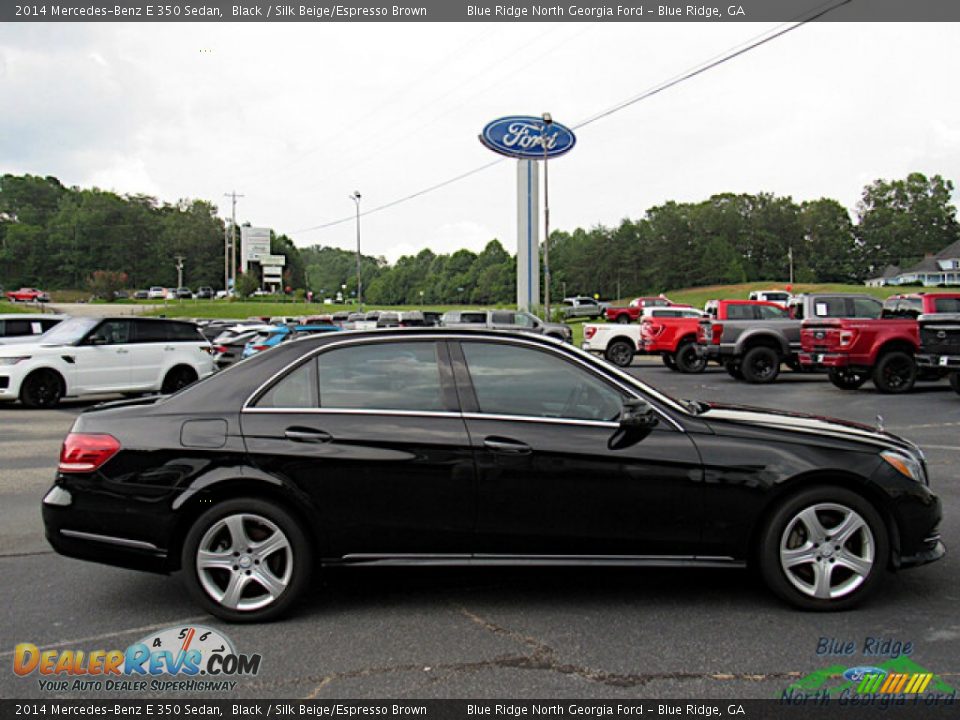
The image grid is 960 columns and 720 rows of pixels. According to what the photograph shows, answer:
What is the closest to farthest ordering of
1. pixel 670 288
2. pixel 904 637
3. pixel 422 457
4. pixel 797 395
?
pixel 904 637 < pixel 422 457 < pixel 797 395 < pixel 670 288

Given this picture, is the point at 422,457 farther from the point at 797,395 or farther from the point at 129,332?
the point at 797,395

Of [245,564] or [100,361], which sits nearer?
[245,564]

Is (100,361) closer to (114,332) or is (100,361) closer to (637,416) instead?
(114,332)

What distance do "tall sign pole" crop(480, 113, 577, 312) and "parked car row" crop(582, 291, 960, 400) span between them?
56.7ft

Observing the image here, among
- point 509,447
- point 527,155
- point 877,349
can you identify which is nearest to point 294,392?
point 509,447

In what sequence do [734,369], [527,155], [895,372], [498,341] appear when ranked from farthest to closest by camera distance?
[527,155]
[734,369]
[895,372]
[498,341]

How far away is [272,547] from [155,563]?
2.12 feet

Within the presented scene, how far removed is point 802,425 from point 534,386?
5.15 feet

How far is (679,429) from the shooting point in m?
4.35

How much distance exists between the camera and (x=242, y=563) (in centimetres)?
420

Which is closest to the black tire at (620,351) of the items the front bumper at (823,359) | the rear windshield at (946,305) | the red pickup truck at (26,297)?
the front bumper at (823,359)

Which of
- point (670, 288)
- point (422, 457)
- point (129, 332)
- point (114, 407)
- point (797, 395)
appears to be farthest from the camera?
point (670, 288)

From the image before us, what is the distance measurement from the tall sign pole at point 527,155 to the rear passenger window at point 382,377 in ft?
109
